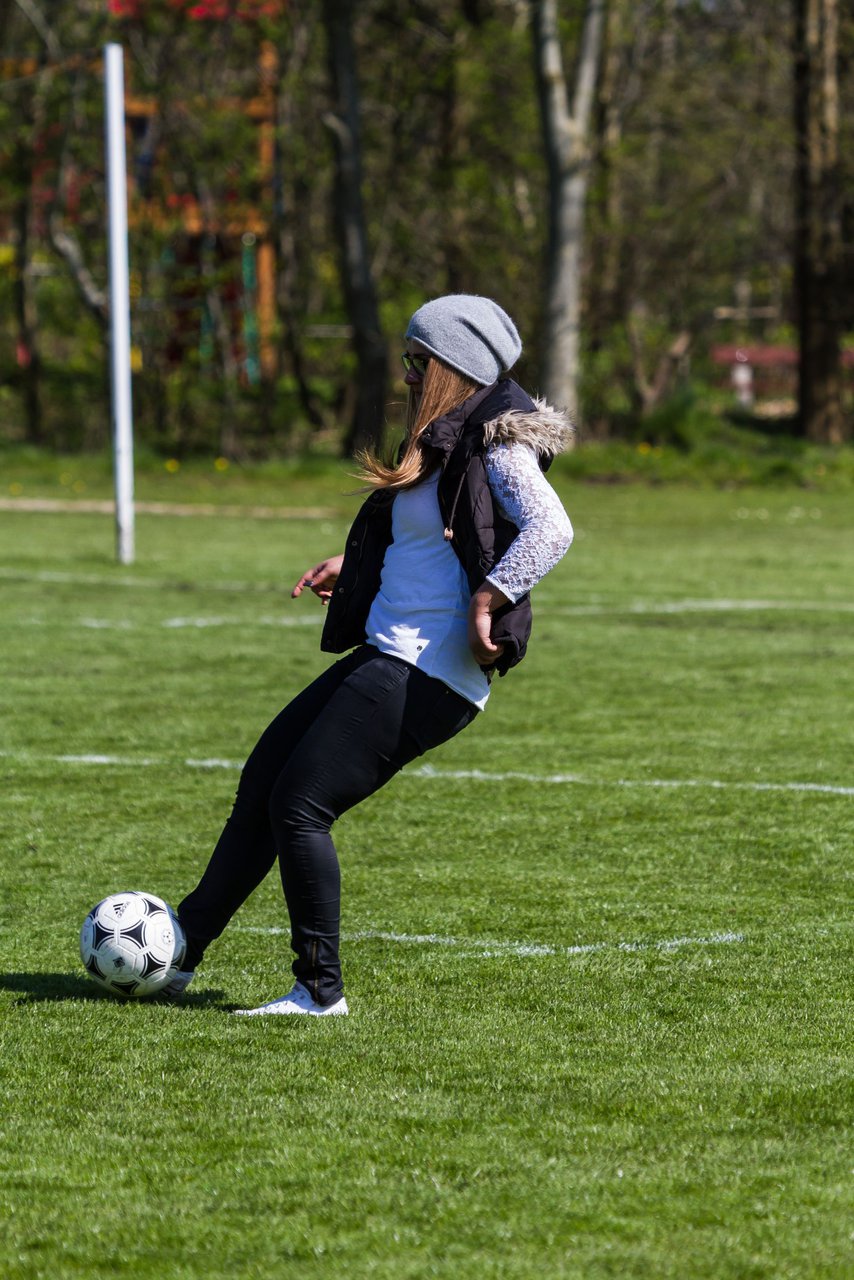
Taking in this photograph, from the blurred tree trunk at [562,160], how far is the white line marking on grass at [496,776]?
1830 centimetres

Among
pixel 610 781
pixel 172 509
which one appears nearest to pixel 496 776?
pixel 610 781

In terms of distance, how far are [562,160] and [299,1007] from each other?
23.1 m

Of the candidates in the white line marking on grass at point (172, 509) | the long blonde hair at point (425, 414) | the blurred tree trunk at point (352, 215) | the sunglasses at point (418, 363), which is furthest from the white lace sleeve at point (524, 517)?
the blurred tree trunk at point (352, 215)

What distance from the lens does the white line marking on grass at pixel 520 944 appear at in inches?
218

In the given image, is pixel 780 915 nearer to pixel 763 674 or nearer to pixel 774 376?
pixel 763 674

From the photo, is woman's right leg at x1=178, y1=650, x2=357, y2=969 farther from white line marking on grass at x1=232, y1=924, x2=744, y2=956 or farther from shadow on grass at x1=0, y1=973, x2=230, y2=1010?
white line marking on grass at x1=232, y1=924, x2=744, y2=956

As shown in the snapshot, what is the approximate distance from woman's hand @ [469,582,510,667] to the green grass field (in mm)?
949

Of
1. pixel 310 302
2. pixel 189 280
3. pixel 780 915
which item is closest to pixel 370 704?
pixel 780 915

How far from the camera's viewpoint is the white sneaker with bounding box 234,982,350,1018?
482 centimetres

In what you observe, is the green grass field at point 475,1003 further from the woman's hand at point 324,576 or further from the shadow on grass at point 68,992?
the woman's hand at point 324,576

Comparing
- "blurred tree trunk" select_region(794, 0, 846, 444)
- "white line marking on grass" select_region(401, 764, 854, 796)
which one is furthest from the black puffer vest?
"blurred tree trunk" select_region(794, 0, 846, 444)

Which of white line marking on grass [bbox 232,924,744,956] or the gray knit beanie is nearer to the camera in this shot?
the gray knit beanie

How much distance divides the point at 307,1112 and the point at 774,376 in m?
38.7

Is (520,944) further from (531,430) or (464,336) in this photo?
(464,336)
